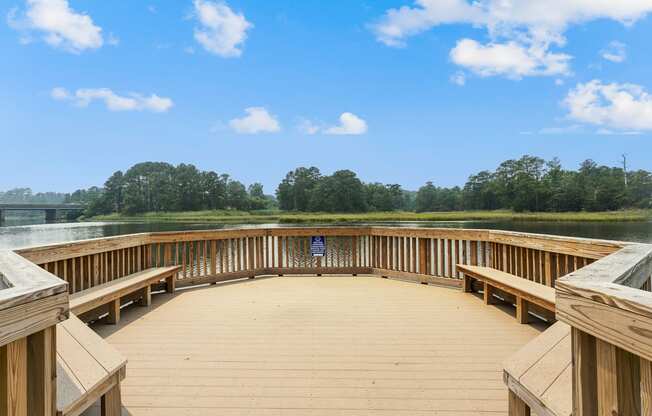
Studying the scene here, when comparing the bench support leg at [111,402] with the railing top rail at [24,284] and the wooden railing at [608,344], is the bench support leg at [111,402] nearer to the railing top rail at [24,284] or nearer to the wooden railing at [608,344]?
the railing top rail at [24,284]

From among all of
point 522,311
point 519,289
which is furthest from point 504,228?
point 519,289

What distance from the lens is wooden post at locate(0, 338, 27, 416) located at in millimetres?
1116

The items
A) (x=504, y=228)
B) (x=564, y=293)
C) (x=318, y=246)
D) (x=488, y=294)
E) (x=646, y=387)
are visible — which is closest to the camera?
(x=646, y=387)

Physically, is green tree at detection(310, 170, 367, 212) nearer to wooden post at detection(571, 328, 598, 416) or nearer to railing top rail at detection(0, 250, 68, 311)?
railing top rail at detection(0, 250, 68, 311)

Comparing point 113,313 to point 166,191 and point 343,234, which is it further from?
point 166,191

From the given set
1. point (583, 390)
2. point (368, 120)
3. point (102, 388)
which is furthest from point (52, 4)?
point (368, 120)

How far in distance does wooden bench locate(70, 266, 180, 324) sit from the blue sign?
2335 mm

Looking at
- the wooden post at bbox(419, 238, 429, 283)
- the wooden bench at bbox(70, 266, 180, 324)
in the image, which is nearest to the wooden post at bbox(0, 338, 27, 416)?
the wooden bench at bbox(70, 266, 180, 324)

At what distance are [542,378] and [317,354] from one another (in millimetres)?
1744

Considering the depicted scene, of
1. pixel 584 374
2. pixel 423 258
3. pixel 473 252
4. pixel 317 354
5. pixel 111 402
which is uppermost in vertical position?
Result: pixel 584 374

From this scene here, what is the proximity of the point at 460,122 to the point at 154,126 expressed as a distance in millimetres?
51059

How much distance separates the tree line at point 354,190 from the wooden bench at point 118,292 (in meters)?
67.3

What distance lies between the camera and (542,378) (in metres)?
1.79

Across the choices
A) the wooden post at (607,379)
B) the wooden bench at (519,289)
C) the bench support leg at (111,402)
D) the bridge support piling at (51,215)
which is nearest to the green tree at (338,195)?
the bridge support piling at (51,215)
